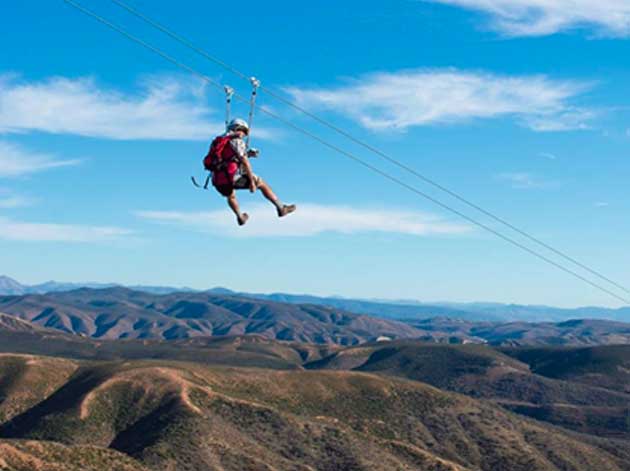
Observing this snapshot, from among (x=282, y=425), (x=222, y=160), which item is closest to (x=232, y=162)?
(x=222, y=160)

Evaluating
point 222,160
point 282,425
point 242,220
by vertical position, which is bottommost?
point 282,425

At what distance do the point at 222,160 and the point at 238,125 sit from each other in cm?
141

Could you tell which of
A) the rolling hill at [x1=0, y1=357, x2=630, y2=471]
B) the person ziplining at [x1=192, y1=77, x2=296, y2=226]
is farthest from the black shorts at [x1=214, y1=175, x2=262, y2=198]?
the rolling hill at [x1=0, y1=357, x2=630, y2=471]

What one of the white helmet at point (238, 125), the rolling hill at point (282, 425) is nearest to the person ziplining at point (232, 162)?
the white helmet at point (238, 125)

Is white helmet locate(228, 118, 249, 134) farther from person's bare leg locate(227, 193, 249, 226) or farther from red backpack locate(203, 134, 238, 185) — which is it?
person's bare leg locate(227, 193, 249, 226)

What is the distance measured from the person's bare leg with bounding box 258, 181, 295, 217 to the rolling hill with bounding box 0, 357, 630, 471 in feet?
233

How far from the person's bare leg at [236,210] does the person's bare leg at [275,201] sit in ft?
3.41

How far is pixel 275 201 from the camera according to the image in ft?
90.1

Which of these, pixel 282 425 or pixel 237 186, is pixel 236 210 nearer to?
pixel 237 186

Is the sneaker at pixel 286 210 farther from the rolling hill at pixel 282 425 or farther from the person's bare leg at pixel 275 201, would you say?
the rolling hill at pixel 282 425

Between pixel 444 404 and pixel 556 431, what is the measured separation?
24.0 m

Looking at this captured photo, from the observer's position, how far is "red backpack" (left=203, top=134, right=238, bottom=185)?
25.5 meters

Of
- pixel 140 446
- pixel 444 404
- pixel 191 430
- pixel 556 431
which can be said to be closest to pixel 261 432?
pixel 191 430

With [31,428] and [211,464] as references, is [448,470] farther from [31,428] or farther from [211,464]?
[31,428]
